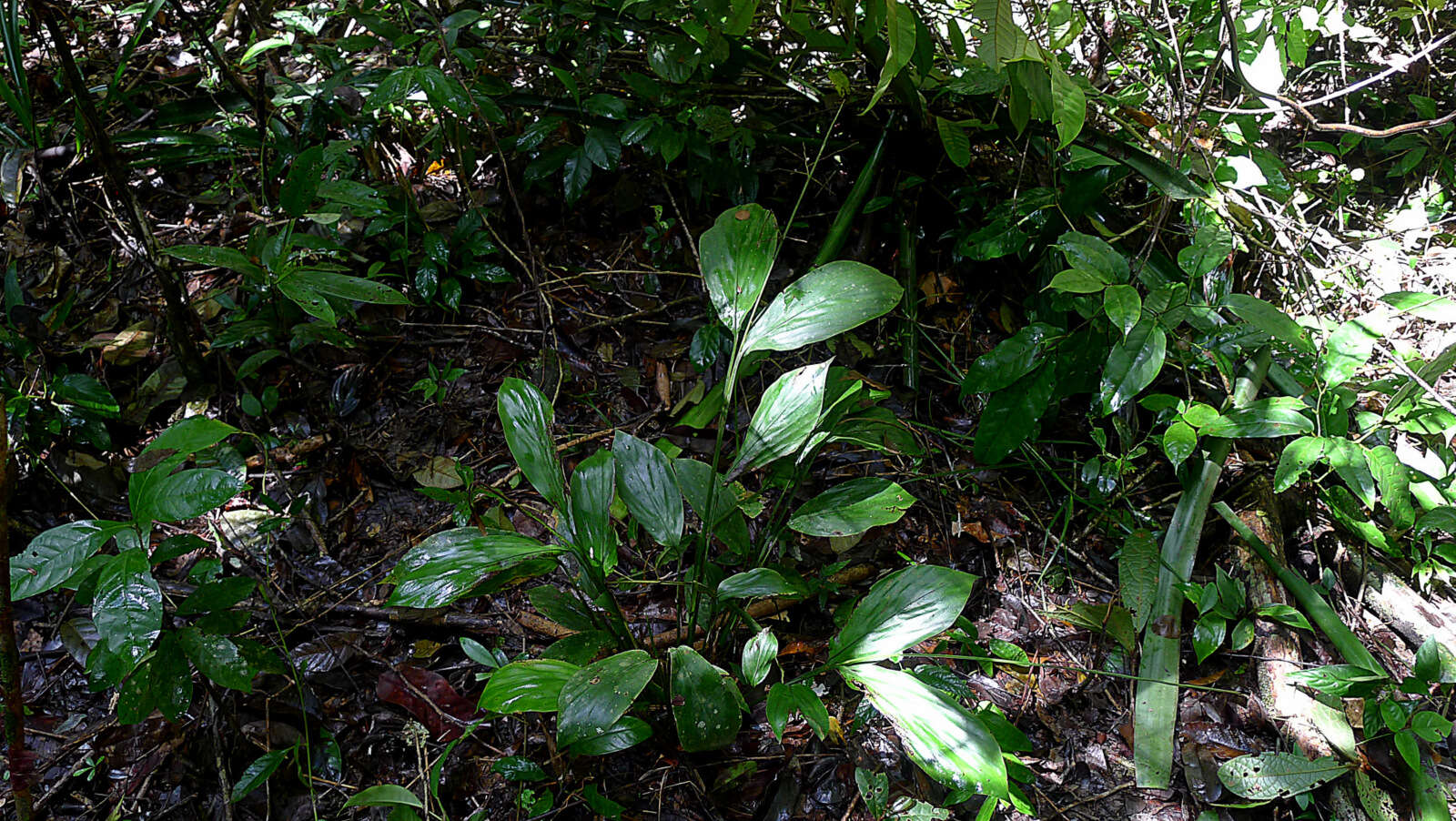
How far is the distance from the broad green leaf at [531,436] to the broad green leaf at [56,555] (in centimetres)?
48

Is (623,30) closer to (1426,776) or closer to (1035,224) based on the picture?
(1035,224)

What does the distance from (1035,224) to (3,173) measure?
81.2 inches

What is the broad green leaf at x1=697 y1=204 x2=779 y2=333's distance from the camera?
1167 mm

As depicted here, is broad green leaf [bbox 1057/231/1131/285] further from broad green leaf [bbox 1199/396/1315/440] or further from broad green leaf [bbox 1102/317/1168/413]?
broad green leaf [bbox 1199/396/1315/440]

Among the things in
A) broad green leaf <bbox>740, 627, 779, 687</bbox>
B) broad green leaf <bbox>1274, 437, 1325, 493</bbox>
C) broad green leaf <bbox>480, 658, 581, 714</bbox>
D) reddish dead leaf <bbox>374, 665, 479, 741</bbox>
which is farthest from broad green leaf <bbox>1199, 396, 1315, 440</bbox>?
reddish dead leaf <bbox>374, 665, 479, 741</bbox>

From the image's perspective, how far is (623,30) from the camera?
5.81ft

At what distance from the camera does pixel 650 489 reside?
46.1 inches

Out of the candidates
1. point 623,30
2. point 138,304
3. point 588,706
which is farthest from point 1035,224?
point 138,304

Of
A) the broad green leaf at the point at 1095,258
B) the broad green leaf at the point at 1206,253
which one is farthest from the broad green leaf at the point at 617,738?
the broad green leaf at the point at 1206,253

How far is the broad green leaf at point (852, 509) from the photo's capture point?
1135mm

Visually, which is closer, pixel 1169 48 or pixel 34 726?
pixel 34 726

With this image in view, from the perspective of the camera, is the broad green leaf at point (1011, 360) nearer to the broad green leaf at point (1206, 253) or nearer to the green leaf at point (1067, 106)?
the broad green leaf at point (1206, 253)

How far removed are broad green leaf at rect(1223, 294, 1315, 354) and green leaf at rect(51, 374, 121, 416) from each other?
6.28 feet

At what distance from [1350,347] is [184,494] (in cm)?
175
